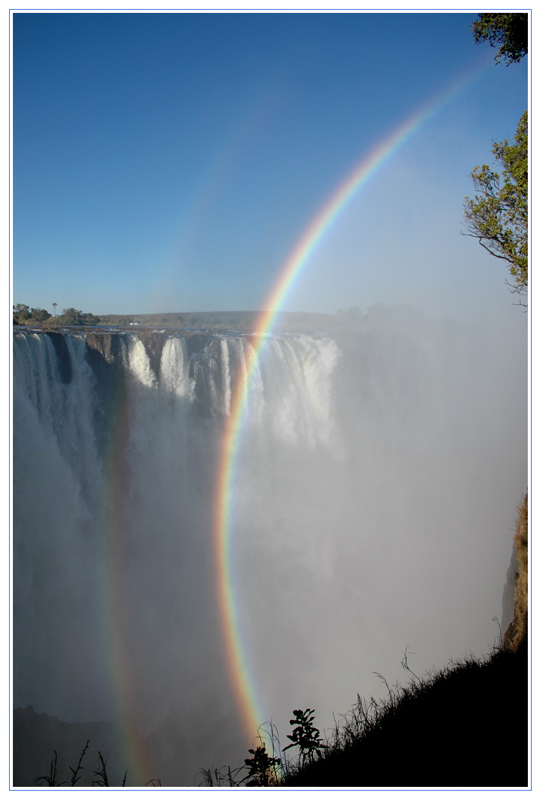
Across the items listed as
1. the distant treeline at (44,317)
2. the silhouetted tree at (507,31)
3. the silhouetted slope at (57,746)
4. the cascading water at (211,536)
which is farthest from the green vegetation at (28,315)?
the silhouetted tree at (507,31)

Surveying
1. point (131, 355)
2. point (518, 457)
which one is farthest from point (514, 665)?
point (518, 457)

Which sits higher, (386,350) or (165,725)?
(386,350)

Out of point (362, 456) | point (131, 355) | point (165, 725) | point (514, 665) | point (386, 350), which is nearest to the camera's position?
point (514, 665)

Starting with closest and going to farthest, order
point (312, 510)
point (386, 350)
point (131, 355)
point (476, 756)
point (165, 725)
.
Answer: point (476, 756) < point (165, 725) < point (131, 355) < point (312, 510) < point (386, 350)

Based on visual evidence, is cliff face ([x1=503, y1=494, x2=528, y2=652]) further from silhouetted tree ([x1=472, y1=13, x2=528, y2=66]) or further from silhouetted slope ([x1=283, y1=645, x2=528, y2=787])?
silhouetted tree ([x1=472, y1=13, x2=528, y2=66])

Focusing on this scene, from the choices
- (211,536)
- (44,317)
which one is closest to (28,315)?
(44,317)

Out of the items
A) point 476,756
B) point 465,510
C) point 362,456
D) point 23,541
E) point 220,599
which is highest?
point 362,456

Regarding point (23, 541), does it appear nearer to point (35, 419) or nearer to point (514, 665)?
point (35, 419)
